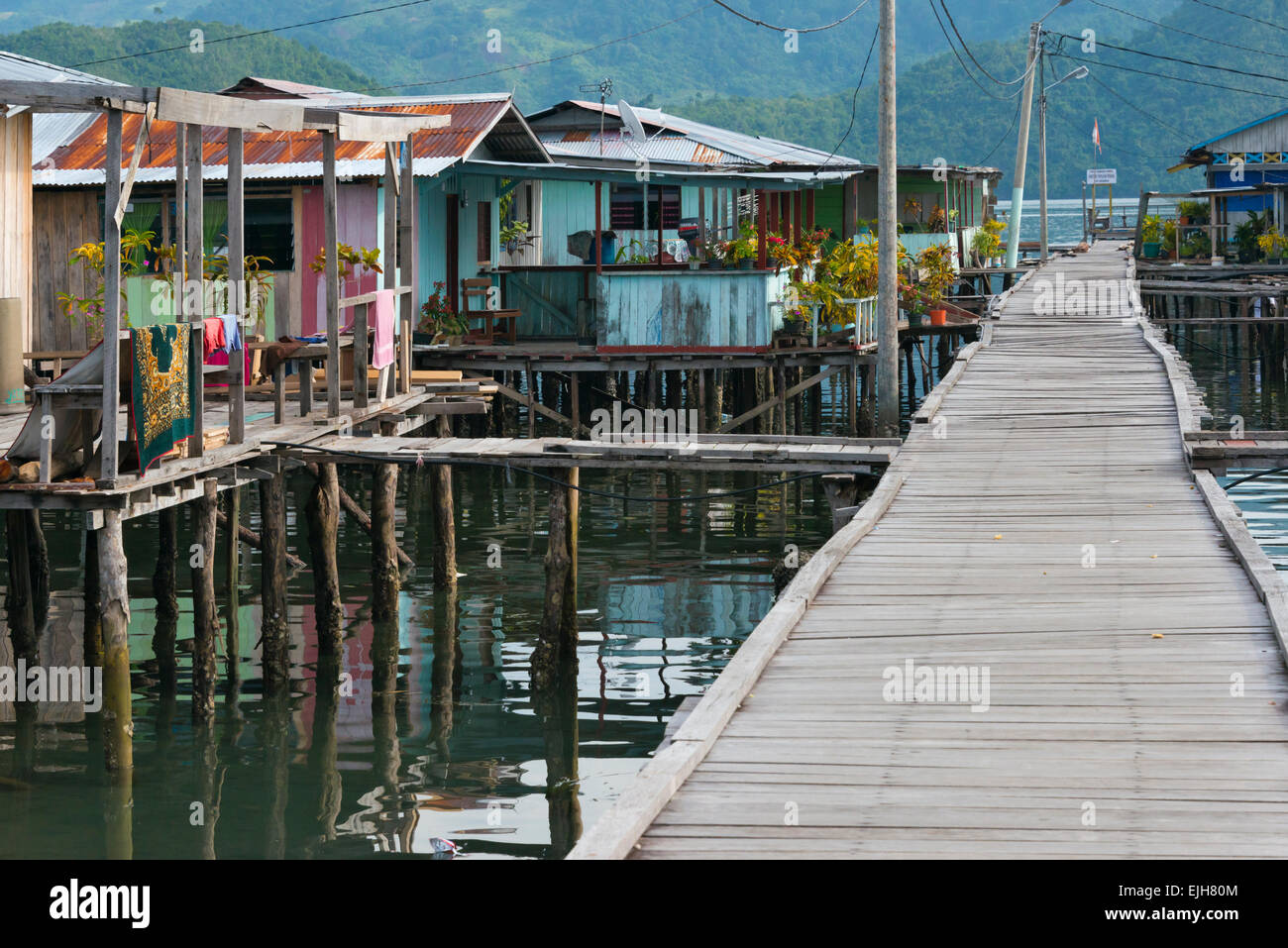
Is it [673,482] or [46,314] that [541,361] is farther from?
[46,314]

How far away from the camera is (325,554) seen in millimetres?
14305

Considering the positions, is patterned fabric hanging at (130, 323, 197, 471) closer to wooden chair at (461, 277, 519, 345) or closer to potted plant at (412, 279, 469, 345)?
potted plant at (412, 279, 469, 345)

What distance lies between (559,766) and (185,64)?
7301 cm

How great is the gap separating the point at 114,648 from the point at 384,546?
474 centimetres

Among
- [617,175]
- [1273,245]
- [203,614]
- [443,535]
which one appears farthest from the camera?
[1273,245]

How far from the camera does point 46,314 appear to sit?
19.1 metres

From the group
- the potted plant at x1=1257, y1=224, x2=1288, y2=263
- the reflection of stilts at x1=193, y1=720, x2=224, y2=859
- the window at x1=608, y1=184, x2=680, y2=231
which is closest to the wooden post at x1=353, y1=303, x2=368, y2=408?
the reflection of stilts at x1=193, y1=720, x2=224, y2=859

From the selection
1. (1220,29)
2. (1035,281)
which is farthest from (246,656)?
(1220,29)

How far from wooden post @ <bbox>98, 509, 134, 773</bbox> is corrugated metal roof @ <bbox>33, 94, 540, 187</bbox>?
29.9ft

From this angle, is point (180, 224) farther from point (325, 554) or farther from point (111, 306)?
point (325, 554)

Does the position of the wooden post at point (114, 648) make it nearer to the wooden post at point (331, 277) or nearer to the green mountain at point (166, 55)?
the wooden post at point (331, 277)

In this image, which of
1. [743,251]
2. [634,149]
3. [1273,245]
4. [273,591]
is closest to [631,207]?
[634,149]

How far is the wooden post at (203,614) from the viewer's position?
12.6 m

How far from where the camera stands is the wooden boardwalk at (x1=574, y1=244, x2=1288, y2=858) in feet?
19.1
